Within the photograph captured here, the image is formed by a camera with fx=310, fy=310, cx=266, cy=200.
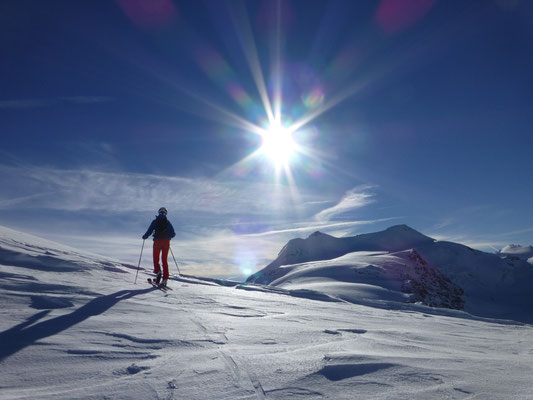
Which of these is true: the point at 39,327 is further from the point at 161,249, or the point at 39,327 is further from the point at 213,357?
the point at 161,249

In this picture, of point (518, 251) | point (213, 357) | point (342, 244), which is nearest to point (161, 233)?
point (213, 357)

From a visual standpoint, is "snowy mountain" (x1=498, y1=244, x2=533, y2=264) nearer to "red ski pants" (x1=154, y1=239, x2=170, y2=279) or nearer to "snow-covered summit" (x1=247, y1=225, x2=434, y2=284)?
"snow-covered summit" (x1=247, y1=225, x2=434, y2=284)

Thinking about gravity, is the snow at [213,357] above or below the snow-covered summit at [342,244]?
below

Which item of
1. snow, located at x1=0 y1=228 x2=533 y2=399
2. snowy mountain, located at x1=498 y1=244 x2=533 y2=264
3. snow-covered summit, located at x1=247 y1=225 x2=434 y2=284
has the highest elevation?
snowy mountain, located at x1=498 y1=244 x2=533 y2=264

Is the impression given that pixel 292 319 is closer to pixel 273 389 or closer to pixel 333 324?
pixel 333 324

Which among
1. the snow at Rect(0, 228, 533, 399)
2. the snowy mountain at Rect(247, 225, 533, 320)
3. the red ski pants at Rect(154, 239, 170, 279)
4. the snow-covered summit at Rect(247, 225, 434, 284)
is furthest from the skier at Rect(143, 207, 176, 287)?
the snow-covered summit at Rect(247, 225, 434, 284)

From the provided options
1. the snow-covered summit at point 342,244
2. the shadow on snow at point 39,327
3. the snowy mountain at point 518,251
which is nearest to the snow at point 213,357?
the shadow on snow at point 39,327

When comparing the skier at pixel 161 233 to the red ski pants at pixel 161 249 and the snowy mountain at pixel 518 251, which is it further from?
the snowy mountain at pixel 518 251

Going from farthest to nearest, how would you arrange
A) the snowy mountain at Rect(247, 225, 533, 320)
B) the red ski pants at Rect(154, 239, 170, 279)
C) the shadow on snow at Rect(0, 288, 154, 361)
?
the snowy mountain at Rect(247, 225, 533, 320) < the red ski pants at Rect(154, 239, 170, 279) < the shadow on snow at Rect(0, 288, 154, 361)

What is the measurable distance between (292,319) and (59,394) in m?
4.83

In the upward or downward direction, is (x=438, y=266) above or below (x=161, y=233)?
above

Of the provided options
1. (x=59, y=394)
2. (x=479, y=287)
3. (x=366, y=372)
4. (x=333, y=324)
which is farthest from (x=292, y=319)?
(x=479, y=287)

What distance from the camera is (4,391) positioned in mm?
2666

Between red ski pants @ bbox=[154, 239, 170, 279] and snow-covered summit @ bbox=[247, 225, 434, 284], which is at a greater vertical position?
snow-covered summit @ bbox=[247, 225, 434, 284]
